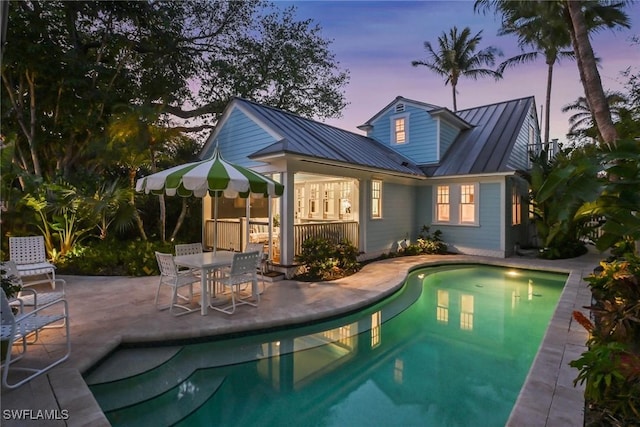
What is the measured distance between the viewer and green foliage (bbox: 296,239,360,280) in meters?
8.95

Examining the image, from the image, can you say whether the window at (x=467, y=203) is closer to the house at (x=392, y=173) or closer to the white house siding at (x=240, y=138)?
the house at (x=392, y=173)

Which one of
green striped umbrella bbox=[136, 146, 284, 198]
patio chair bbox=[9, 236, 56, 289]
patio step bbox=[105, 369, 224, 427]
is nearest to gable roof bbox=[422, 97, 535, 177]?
green striped umbrella bbox=[136, 146, 284, 198]

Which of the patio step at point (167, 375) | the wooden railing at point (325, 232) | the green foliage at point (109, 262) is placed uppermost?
the wooden railing at point (325, 232)

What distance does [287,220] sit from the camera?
351 inches

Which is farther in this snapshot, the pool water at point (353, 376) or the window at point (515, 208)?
the window at point (515, 208)

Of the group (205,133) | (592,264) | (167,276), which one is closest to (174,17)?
(205,133)

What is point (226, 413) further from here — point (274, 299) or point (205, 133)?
point (205, 133)

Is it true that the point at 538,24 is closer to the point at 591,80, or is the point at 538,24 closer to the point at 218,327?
the point at 591,80

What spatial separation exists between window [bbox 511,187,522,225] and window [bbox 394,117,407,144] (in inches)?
196

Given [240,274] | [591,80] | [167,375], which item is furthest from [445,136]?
[167,375]

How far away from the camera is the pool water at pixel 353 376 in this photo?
3.63 m

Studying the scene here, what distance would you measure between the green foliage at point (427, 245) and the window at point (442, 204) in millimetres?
665

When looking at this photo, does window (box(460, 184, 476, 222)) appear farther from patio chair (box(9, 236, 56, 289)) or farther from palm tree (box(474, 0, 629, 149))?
patio chair (box(9, 236, 56, 289))

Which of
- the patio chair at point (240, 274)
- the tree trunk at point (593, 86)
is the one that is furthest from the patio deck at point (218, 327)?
the tree trunk at point (593, 86)
